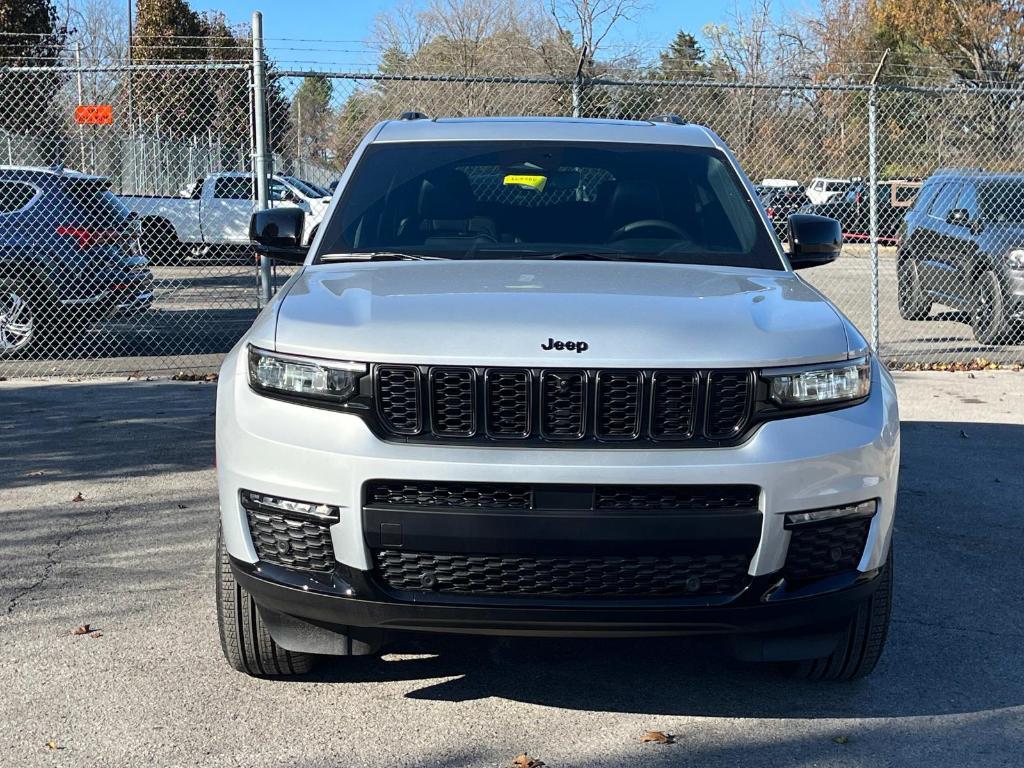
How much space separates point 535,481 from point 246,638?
118 cm

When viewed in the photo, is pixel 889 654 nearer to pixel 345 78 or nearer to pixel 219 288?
pixel 345 78

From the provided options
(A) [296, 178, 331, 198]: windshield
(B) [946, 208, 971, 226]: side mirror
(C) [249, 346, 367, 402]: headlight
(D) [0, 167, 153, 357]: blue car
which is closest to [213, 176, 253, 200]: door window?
(A) [296, 178, 331, 198]: windshield

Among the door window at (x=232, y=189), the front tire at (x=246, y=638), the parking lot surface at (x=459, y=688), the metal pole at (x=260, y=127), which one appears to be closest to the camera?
the parking lot surface at (x=459, y=688)

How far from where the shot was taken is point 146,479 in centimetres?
715

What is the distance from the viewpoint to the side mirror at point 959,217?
1309cm

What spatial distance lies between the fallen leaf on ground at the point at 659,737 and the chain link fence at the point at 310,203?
7.38 meters

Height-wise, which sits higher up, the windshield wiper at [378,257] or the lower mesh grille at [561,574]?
the windshield wiper at [378,257]

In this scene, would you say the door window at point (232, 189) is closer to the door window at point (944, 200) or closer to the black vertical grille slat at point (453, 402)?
the door window at point (944, 200)

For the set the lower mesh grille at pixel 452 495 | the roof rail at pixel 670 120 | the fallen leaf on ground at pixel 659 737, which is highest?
the roof rail at pixel 670 120

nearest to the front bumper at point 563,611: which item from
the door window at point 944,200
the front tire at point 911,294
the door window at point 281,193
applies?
the door window at point 944,200

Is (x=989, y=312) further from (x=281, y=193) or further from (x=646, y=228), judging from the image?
(x=281, y=193)

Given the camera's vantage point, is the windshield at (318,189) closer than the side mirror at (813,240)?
No

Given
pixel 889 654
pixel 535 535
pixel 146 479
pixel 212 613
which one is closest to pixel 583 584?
pixel 535 535

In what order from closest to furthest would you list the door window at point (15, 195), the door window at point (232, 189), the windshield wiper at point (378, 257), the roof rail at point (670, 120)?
the windshield wiper at point (378, 257) → the roof rail at point (670, 120) → the door window at point (15, 195) → the door window at point (232, 189)
